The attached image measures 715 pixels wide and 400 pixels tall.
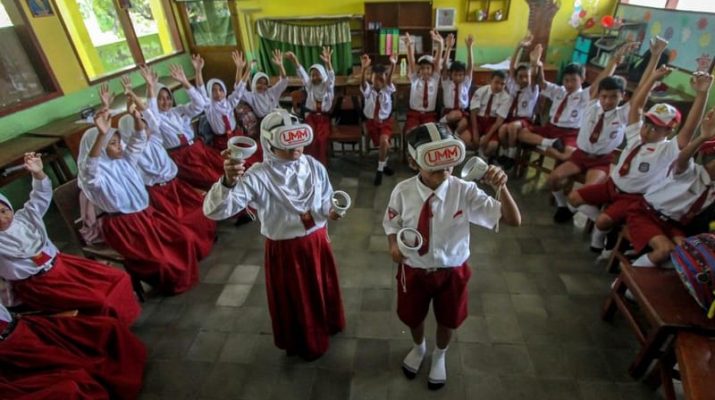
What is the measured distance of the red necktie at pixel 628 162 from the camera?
8.30 feet

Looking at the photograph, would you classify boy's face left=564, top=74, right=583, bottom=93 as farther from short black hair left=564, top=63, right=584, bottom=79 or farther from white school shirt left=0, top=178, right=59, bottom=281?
white school shirt left=0, top=178, right=59, bottom=281

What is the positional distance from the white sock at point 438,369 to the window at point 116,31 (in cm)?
517

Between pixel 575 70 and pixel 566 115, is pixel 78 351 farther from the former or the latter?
pixel 575 70

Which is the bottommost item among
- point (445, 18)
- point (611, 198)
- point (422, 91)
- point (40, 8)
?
point (611, 198)

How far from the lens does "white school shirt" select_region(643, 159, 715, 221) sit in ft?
6.88

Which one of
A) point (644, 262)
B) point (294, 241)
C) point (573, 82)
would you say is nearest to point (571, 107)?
point (573, 82)

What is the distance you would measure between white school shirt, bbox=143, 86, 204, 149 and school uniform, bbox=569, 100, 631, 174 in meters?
3.80

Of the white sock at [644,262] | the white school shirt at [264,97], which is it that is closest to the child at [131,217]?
the white school shirt at [264,97]

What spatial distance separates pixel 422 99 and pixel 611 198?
7.59 feet

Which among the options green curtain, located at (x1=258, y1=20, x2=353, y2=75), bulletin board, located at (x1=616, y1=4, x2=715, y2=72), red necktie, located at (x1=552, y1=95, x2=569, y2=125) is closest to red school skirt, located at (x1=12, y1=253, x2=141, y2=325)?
red necktie, located at (x1=552, y1=95, x2=569, y2=125)

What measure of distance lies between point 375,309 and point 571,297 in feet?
4.65

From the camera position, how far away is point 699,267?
175 cm

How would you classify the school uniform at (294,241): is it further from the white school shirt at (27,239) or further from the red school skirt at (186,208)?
the red school skirt at (186,208)

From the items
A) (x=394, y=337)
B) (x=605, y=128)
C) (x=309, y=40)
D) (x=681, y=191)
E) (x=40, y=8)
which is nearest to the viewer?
(x=681, y=191)
